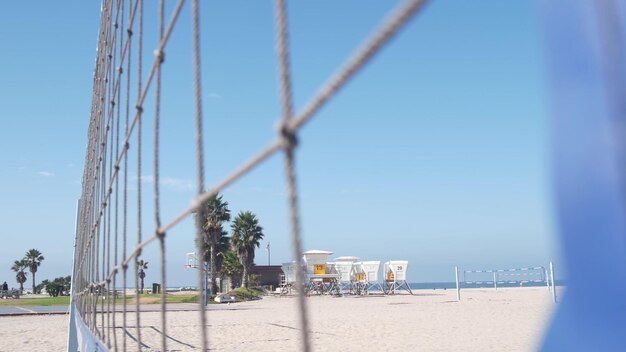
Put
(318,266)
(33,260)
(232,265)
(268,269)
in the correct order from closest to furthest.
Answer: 1. (318,266)
2. (232,265)
3. (268,269)
4. (33,260)

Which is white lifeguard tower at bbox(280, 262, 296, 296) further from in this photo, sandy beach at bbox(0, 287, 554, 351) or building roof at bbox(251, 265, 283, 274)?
sandy beach at bbox(0, 287, 554, 351)

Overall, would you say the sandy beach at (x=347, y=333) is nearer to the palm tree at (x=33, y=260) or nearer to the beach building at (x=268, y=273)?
the beach building at (x=268, y=273)

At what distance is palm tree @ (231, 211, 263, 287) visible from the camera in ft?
101

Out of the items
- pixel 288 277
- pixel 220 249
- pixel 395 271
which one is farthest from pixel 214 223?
pixel 395 271

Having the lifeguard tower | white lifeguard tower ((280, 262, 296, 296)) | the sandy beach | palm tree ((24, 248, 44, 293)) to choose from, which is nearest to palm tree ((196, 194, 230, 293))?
white lifeguard tower ((280, 262, 296, 296))

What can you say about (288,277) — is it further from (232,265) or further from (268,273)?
(268,273)

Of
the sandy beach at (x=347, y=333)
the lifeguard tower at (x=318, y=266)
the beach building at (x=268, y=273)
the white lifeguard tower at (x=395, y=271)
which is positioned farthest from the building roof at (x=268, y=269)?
the sandy beach at (x=347, y=333)

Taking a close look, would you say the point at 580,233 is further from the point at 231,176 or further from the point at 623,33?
the point at 231,176

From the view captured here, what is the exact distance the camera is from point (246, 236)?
101 feet

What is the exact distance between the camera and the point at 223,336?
9383mm

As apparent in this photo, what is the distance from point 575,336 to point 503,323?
974cm

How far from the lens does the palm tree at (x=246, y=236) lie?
30.7 metres

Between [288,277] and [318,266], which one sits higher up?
[318,266]

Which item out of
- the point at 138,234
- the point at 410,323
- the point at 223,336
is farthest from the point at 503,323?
the point at 138,234
